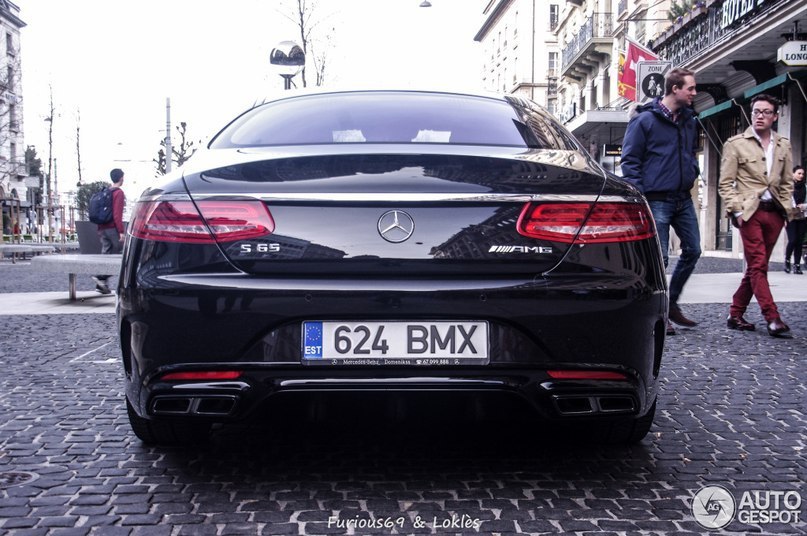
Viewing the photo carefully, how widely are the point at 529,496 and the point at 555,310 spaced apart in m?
0.61

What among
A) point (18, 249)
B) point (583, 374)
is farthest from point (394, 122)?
point (18, 249)

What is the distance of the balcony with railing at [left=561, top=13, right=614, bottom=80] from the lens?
1469 inches

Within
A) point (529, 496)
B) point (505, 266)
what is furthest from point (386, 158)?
point (529, 496)

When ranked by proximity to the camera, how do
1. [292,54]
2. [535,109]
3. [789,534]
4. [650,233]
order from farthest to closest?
[292,54] < [535,109] < [650,233] < [789,534]

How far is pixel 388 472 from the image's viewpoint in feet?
10.3

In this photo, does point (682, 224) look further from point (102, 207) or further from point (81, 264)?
point (102, 207)

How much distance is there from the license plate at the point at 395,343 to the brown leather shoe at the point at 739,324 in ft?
16.4

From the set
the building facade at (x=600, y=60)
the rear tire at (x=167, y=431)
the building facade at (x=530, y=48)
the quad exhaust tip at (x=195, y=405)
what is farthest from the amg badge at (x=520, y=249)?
the building facade at (x=530, y=48)

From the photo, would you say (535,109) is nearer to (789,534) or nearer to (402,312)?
(402,312)

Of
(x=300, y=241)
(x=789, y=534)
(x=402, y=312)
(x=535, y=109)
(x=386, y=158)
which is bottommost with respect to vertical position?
(x=789, y=534)

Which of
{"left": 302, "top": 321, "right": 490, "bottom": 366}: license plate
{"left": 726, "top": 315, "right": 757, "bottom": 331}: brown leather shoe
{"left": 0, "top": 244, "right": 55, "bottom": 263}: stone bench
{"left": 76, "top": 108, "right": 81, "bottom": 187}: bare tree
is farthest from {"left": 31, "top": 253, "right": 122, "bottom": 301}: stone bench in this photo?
{"left": 76, "top": 108, "right": 81, "bottom": 187}: bare tree

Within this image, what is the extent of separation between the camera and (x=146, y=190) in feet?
10.0

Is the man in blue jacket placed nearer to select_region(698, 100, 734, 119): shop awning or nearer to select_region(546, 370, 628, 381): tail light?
select_region(546, 370, 628, 381): tail light

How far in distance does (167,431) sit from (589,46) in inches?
1468
